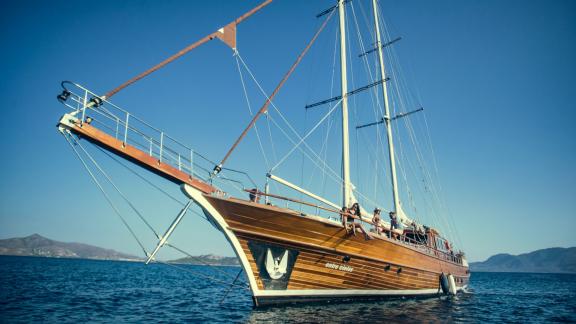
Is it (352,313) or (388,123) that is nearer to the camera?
(352,313)

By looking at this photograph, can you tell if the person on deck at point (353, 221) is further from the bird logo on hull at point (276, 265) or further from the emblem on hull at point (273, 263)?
the bird logo on hull at point (276, 265)

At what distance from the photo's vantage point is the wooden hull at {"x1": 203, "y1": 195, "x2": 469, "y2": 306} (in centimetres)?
1139

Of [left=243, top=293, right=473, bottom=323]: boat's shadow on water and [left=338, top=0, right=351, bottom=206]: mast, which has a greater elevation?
[left=338, top=0, right=351, bottom=206]: mast

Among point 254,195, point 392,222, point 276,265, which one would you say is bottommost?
point 276,265

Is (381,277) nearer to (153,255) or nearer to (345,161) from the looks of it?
(345,161)

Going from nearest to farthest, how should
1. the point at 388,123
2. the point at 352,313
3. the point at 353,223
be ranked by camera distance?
1. the point at 352,313
2. the point at 353,223
3. the point at 388,123

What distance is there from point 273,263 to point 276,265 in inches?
6.1

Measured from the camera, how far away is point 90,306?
14.0 metres

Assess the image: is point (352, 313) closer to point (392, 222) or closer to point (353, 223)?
point (353, 223)

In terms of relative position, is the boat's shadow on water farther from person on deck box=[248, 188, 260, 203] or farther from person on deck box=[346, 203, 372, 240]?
person on deck box=[248, 188, 260, 203]

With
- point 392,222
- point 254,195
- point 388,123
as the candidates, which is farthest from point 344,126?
point 388,123

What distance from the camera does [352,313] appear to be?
470 inches

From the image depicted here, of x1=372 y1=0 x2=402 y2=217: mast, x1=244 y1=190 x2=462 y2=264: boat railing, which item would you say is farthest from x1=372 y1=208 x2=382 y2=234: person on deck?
x1=372 y1=0 x2=402 y2=217: mast

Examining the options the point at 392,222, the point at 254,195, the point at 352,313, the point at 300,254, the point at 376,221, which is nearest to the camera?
the point at 254,195
